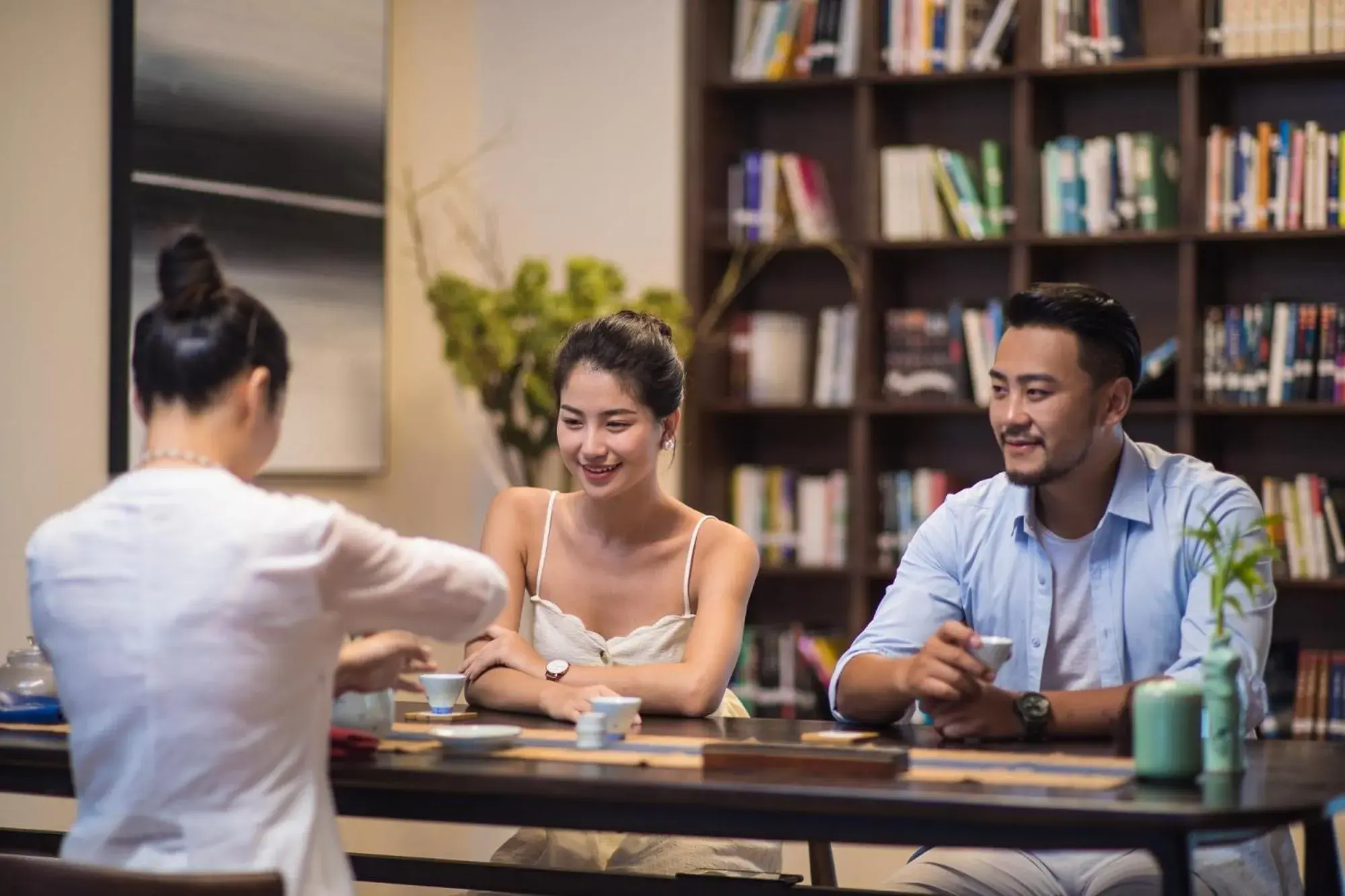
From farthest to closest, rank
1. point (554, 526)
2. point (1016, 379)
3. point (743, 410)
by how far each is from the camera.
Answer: point (743, 410) < point (554, 526) < point (1016, 379)

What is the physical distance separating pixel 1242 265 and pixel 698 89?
5.16ft

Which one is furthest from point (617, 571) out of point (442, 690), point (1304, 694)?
point (1304, 694)

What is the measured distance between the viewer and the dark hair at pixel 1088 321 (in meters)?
2.63

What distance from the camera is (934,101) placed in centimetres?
492

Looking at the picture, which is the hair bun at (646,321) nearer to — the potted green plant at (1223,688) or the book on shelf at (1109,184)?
the potted green plant at (1223,688)

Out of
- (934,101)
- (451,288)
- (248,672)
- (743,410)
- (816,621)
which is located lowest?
(816,621)

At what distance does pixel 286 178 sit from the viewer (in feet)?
14.4

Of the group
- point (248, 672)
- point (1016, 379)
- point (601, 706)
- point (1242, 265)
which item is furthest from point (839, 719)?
point (1242, 265)

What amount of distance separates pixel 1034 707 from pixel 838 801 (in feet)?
1.66

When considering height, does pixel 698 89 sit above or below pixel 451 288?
above

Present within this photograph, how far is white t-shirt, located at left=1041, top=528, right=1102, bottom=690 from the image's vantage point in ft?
8.32

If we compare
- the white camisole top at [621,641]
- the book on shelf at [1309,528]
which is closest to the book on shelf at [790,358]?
the book on shelf at [1309,528]

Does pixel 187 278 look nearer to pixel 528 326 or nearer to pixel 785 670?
pixel 528 326

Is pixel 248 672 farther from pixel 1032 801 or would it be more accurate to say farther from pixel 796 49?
pixel 796 49
